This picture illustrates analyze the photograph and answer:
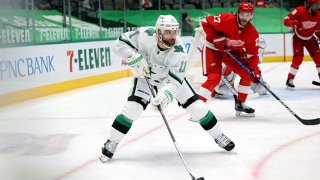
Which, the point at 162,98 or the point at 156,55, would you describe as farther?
the point at 156,55

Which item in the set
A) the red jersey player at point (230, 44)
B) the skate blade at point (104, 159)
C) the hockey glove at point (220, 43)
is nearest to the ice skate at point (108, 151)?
the skate blade at point (104, 159)

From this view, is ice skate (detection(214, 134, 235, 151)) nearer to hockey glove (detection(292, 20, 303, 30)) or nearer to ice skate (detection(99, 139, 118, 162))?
ice skate (detection(99, 139, 118, 162))

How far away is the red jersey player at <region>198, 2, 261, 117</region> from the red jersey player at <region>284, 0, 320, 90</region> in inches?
79.6

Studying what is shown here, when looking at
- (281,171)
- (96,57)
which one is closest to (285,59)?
(96,57)

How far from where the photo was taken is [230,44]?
4293mm

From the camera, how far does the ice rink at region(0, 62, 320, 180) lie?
195cm

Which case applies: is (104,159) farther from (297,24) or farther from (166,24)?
(297,24)

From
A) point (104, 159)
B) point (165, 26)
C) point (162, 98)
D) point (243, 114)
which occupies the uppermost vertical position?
point (165, 26)

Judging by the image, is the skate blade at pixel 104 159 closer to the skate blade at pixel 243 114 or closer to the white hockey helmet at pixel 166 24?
the white hockey helmet at pixel 166 24

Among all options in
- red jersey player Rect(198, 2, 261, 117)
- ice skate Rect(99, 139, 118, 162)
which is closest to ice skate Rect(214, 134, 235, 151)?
ice skate Rect(99, 139, 118, 162)

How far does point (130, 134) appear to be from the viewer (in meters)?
3.80

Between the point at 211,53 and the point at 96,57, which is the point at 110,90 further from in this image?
the point at 211,53

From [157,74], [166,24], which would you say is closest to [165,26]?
[166,24]

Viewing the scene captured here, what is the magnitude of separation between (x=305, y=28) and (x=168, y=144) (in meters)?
3.52
